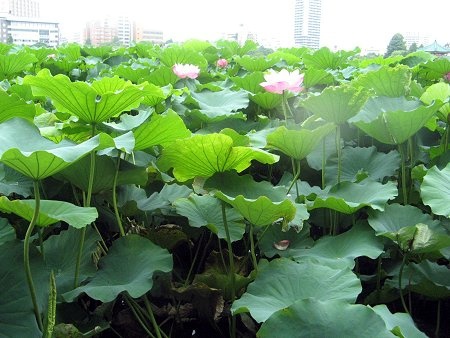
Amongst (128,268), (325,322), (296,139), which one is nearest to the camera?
(325,322)

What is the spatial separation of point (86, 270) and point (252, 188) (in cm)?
30

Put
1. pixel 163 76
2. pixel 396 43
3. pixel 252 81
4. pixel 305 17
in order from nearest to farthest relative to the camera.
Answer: pixel 252 81
pixel 163 76
pixel 396 43
pixel 305 17

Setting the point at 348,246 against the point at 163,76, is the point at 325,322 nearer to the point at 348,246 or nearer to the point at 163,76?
the point at 348,246

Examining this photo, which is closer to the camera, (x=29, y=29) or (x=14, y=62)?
(x=14, y=62)

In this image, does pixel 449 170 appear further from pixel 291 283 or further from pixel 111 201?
pixel 111 201

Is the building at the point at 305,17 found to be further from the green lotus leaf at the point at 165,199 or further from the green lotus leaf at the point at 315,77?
the green lotus leaf at the point at 165,199

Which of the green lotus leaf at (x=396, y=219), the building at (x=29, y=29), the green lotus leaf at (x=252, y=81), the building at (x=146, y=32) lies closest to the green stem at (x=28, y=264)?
the green lotus leaf at (x=396, y=219)

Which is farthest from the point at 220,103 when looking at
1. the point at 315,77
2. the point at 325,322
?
the point at 325,322

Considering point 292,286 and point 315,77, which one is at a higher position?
point 315,77

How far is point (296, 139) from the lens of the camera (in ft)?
3.04

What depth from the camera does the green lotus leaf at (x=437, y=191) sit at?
2.73 ft

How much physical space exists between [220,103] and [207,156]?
22.2 inches

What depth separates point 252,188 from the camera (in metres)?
0.91

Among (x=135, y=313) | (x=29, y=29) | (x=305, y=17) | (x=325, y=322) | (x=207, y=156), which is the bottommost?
(x=29, y=29)
